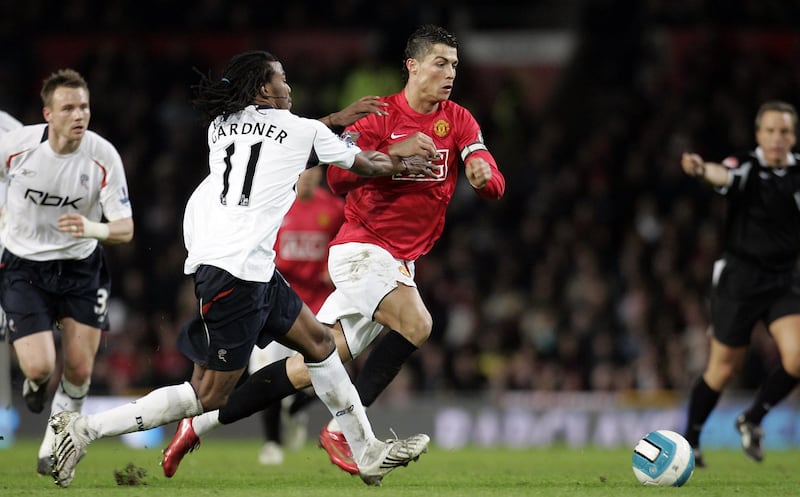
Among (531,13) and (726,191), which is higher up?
(531,13)

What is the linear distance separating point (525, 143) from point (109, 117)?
583 centimetres

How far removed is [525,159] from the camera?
59.0 feet

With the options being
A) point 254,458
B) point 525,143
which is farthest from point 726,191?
point 525,143

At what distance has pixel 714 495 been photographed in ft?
22.0

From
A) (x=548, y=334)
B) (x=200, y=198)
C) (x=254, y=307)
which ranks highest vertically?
(x=200, y=198)

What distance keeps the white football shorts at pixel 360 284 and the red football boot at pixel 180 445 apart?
1158mm

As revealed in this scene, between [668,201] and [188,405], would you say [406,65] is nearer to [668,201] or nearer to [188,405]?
[188,405]

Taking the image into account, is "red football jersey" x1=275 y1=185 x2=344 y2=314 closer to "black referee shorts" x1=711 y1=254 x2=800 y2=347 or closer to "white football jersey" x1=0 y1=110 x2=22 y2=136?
"white football jersey" x1=0 y1=110 x2=22 y2=136

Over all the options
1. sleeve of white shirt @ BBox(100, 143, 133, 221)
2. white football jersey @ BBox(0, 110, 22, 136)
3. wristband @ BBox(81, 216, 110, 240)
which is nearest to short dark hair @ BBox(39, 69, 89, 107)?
sleeve of white shirt @ BBox(100, 143, 133, 221)

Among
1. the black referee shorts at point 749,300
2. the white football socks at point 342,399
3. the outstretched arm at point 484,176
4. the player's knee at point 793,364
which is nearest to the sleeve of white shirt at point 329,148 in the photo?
the outstretched arm at point 484,176

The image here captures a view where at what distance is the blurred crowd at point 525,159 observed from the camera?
49.9ft

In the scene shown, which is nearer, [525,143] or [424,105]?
[424,105]

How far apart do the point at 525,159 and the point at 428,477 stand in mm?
10494

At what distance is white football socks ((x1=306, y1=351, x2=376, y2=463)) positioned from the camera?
23.0 ft
